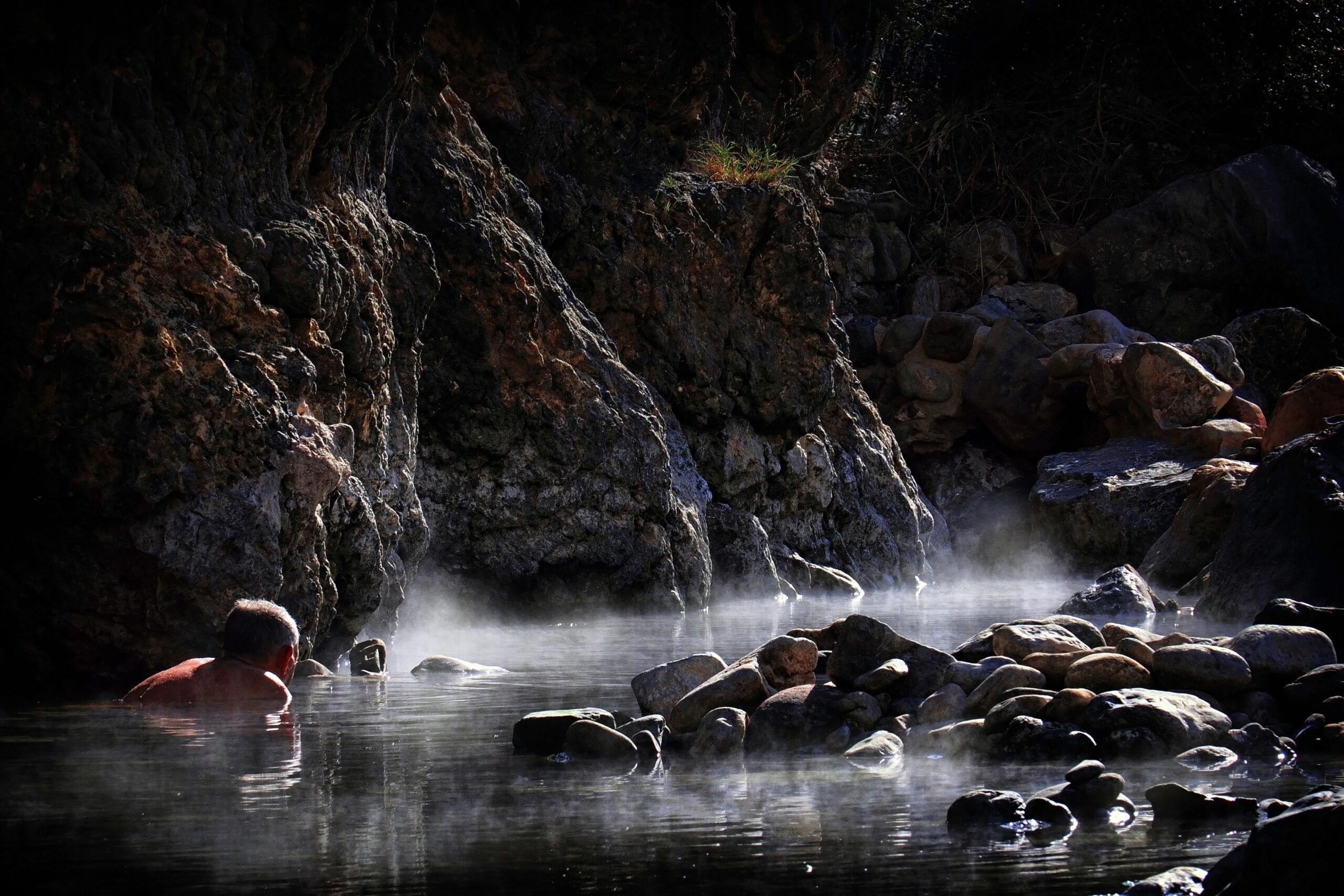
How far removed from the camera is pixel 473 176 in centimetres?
931

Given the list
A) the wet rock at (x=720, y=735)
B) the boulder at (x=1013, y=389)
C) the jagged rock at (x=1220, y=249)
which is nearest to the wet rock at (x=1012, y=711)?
the wet rock at (x=720, y=735)

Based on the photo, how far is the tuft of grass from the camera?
12.4 meters

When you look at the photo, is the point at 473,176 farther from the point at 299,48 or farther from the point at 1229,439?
the point at 1229,439

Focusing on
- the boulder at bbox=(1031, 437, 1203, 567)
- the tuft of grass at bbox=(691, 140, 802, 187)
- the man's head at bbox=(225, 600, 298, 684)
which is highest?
the tuft of grass at bbox=(691, 140, 802, 187)

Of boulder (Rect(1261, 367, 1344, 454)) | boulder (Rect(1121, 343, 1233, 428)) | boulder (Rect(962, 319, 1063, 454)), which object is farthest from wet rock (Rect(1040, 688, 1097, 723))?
boulder (Rect(962, 319, 1063, 454))

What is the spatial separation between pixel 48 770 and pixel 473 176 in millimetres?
6329

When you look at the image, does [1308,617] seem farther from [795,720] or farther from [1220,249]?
[1220,249]

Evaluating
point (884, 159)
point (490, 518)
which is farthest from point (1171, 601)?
point (884, 159)

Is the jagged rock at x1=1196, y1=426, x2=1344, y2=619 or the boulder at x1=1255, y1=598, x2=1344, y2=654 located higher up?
the jagged rock at x1=1196, y1=426, x2=1344, y2=619

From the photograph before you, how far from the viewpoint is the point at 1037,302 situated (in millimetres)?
19844

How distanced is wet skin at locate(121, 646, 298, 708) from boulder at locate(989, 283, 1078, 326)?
52.9 ft

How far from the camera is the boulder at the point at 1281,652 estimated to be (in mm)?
4402

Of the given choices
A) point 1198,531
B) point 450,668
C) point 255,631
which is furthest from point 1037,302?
point 255,631

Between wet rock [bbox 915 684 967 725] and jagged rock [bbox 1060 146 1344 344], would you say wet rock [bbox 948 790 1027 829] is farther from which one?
jagged rock [bbox 1060 146 1344 344]
